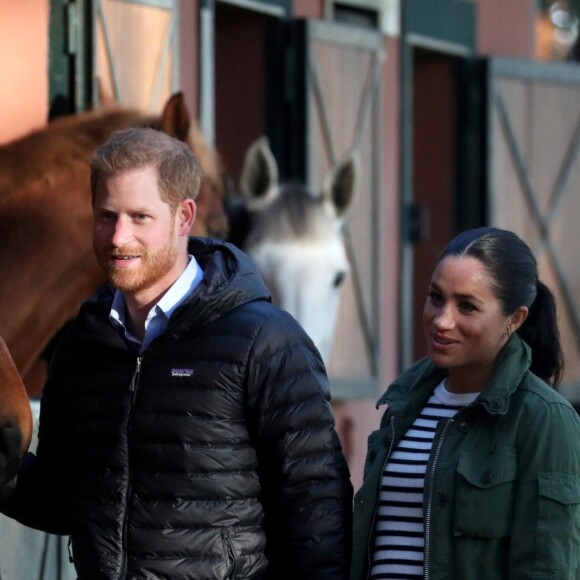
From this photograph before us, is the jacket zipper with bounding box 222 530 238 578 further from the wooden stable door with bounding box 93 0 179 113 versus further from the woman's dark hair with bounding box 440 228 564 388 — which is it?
the wooden stable door with bounding box 93 0 179 113

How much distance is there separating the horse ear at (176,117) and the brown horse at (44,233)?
186mm

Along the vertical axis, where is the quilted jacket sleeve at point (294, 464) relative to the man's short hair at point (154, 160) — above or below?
below

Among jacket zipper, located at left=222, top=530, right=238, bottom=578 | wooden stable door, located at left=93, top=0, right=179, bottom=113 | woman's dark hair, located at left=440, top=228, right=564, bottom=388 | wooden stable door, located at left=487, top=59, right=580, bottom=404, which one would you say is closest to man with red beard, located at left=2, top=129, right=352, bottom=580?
jacket zipper, located at left=222, top=530, right=238, bottom=578

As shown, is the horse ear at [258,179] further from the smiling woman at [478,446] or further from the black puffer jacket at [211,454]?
the black puffer jacket at [211,454]

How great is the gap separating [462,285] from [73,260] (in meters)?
2.50

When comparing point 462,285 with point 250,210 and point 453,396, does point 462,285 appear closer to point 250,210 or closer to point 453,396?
point 453,396

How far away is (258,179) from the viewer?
268 inches

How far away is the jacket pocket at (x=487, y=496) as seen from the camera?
2488 mm

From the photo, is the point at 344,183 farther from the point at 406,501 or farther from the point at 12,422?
the point at 12,422

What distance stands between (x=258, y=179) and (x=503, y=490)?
442 centimetres

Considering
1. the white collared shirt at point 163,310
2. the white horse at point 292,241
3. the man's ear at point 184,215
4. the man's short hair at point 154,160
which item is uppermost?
the man's short hair at point 154,160

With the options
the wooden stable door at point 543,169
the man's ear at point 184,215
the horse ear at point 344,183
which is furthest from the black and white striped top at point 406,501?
the wooden stable door at point 543,169

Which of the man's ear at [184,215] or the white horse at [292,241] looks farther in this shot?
the white horse at [292,241]

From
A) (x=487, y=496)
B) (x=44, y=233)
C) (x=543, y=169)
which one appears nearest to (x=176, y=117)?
(x=44, y=233)
